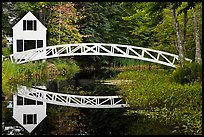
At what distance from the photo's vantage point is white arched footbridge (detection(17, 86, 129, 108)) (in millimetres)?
11688

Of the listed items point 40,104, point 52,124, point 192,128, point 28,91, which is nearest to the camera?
point 192,128

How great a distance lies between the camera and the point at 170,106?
10273 mm

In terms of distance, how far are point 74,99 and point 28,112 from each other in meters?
3.00

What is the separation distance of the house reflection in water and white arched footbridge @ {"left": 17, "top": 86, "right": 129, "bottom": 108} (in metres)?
0.52

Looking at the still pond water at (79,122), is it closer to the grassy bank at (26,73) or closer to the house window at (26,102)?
the house window at (26,102)

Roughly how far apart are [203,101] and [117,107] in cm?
216

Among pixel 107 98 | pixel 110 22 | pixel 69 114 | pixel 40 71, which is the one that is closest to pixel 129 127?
pixel 69 114

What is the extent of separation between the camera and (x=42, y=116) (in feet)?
30.8

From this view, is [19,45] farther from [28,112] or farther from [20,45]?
[28,112]

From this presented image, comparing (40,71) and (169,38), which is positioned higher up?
(169,38)

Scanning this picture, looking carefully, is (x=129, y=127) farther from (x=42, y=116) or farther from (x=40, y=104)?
(x=40, y=104)

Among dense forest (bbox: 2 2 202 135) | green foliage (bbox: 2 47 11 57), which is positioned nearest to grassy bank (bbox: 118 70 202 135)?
dense forest (bbox: 2 2 202 135)

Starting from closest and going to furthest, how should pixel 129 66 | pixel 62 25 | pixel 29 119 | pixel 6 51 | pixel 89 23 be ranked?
pixel 29 119, pixel 6 51, pixel 62 25, pixel 89 23, pixel 129 66

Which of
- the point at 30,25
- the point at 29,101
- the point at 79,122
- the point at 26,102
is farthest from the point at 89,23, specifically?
the point at 79,122
